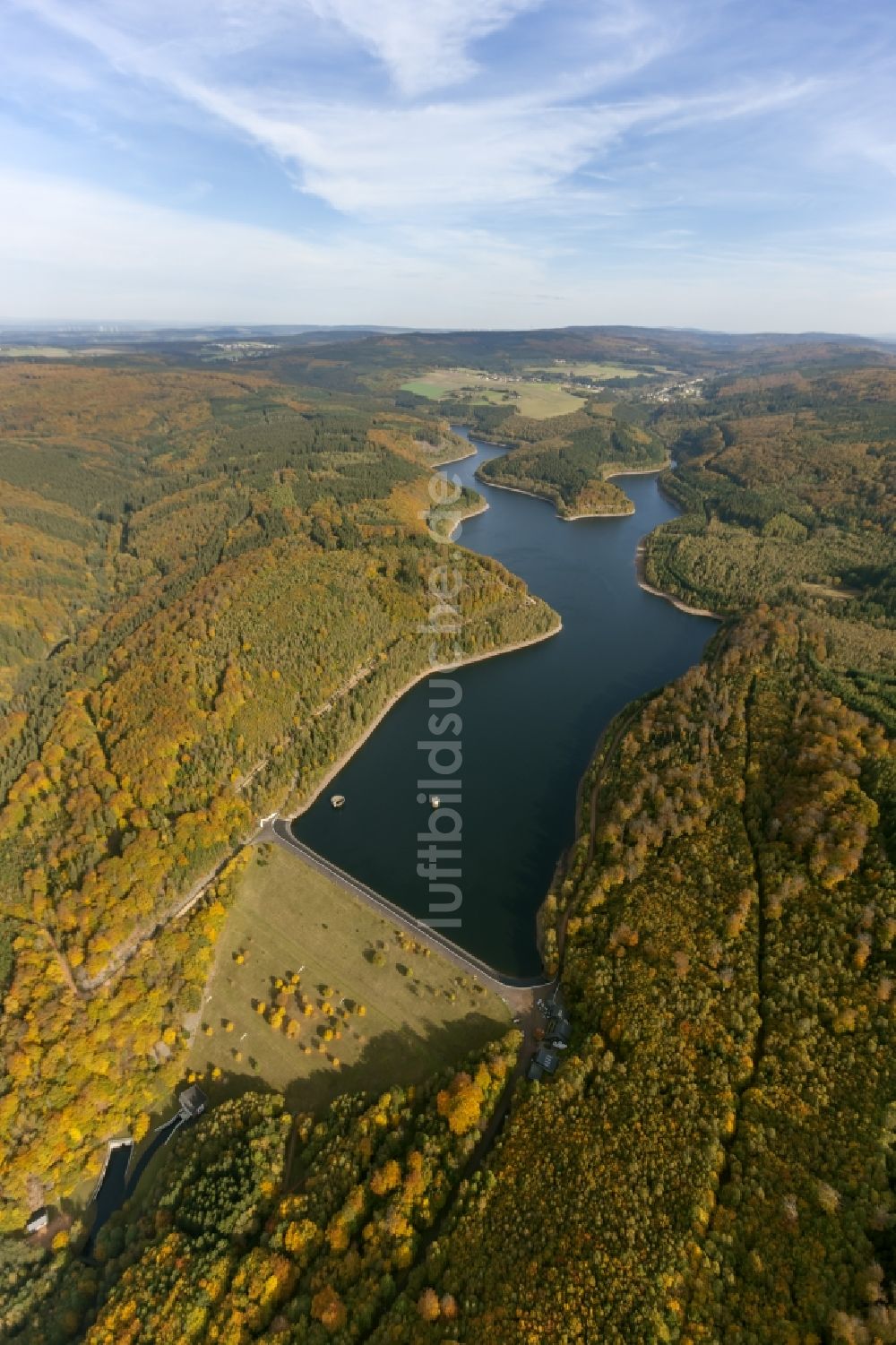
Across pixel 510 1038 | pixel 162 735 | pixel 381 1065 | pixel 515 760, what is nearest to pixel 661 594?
pixel 515 760

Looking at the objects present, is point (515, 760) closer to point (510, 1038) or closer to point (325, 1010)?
point (510, 1038)

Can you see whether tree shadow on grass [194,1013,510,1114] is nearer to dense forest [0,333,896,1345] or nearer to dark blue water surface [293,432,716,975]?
dense forest [0,333,896,1345]

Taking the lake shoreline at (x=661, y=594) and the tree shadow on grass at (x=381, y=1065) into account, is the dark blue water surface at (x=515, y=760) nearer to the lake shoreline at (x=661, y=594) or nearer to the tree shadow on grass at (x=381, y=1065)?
the lake shoreline at (x=661, y=594)

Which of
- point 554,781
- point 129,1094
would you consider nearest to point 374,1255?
point 129,1094

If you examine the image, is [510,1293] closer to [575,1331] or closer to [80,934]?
[575,1331]

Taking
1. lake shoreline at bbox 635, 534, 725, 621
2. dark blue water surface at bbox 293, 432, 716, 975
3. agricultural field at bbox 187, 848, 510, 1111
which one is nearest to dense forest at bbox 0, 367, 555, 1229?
agricultural field at bbox 187, 848, 510, 1111

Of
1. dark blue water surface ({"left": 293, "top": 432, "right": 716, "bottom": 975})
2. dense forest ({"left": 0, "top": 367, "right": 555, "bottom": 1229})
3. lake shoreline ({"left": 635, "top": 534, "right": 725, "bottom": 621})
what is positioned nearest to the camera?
dense forest ({"left": 0, "top": 367, "right": 555, "bottom": 1229})
